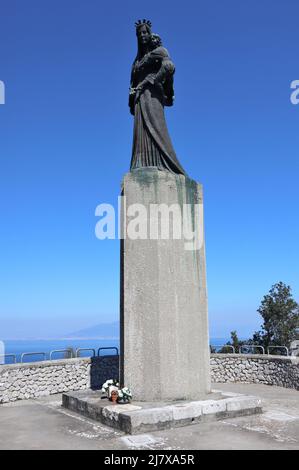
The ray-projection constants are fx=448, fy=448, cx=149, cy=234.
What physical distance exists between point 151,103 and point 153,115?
13.0 inches

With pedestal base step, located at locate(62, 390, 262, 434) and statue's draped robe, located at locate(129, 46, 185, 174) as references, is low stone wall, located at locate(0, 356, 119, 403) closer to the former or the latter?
pedestal base step, located at locate(62, 390, 262, 434)

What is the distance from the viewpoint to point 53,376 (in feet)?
Answer: 46.8

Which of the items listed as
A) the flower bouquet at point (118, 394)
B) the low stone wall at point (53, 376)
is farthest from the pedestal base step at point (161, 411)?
the low stone wall at point (53, 376)


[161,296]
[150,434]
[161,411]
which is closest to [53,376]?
[161,296]

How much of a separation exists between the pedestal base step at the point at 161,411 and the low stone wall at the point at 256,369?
525cm

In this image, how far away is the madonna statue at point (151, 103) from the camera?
35.2 ft

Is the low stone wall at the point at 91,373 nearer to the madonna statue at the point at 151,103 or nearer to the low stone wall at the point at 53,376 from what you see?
the low stone wall at the point at 53,376

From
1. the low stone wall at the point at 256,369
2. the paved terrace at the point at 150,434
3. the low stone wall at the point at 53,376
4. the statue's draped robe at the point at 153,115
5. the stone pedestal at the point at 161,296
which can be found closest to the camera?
the paved terrace at the point at 150,434

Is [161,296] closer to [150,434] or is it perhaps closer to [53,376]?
[150,434]

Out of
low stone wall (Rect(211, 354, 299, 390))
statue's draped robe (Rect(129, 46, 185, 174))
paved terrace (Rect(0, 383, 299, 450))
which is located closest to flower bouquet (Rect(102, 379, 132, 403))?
paved terrace (Rect(0, 383, 299, 450))

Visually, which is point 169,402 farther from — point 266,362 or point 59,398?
point 266,362

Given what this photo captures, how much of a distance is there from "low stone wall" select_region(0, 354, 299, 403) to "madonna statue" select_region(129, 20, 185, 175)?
285 inches

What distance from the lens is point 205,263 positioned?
Answer: 10609 mm

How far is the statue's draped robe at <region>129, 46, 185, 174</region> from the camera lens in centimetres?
1072
